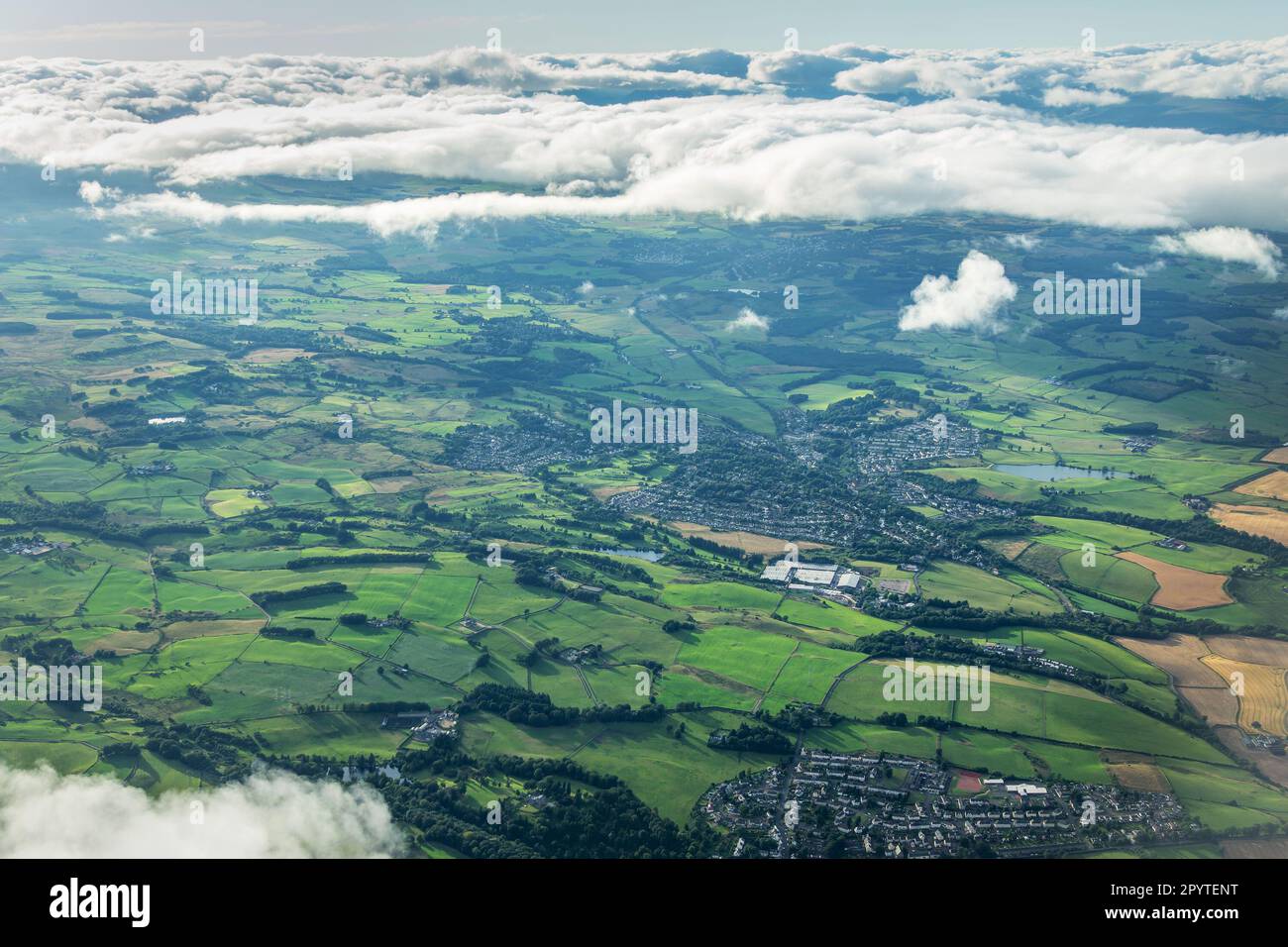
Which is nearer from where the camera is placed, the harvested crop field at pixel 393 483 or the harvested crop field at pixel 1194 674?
the harvested crop field at pixel 1194 674

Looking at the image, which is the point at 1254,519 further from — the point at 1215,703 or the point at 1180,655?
the point at 1215,703

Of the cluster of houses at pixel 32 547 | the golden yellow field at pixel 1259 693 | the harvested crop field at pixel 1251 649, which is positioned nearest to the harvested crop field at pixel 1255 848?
the golden yellow field at pixel 1259 693

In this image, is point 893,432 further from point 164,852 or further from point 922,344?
point 164,852

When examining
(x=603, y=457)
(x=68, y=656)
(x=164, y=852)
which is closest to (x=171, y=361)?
(x=603, y=457)

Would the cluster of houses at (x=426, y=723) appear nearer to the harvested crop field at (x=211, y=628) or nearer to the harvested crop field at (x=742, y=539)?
the harvested crop field at (x=211, y=628)

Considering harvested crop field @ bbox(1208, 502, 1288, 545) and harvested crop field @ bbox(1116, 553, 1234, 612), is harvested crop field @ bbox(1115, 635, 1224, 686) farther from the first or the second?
harvested crop field @ bbox(1208, 502, 1288, 545)

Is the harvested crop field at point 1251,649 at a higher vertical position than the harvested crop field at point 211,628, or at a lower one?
lower

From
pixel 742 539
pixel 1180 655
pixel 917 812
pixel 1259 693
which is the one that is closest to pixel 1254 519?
pixel 1180 655
